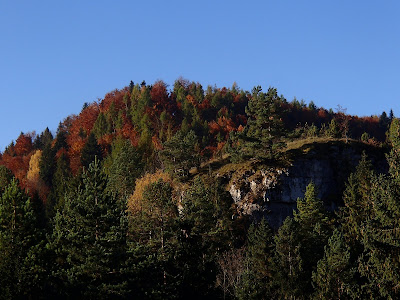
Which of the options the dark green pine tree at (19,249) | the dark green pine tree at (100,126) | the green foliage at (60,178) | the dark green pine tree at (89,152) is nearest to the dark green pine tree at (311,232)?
the dark green pine tree at (19,249)

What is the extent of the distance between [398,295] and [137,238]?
20.0 meters

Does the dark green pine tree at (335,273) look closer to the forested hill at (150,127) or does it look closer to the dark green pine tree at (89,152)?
the forested hill at (150,127)

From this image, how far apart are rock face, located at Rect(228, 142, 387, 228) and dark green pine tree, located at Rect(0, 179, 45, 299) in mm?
36329

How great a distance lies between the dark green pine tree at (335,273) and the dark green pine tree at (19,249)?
22.3 meters

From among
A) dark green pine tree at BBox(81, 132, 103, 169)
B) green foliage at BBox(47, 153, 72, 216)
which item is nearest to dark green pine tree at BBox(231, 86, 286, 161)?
green foliage at BBox(47, 153, 72, 216)

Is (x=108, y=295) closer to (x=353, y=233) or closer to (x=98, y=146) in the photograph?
(x=353, y=233)

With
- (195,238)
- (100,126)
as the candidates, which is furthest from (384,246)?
(100,126)

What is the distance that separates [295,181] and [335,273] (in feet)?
90.3

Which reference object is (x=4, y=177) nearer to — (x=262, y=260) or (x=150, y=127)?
(x=262, y=260)

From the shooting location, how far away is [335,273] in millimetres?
40969

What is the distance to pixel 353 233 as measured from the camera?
5028 cm

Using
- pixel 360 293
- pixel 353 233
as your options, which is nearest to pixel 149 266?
pixel 360 293

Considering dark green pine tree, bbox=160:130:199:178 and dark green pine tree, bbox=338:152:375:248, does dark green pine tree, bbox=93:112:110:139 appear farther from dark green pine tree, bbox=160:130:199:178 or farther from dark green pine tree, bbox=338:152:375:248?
dark green pine tree, bbox=338:152:375:248

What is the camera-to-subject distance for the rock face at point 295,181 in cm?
6519
